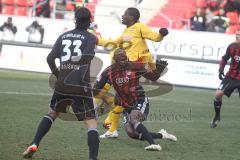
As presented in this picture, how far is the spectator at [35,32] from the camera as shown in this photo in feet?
92.2

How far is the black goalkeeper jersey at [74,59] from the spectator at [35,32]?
1917 centimetres

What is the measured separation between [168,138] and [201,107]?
6.80 meters

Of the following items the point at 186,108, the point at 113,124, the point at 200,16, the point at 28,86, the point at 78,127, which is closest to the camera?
the point at 113,124

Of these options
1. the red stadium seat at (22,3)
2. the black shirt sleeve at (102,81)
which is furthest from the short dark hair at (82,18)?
the red stadium seat at (22,3)

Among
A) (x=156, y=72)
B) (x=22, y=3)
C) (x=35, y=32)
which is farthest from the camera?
(x=22, y=3)

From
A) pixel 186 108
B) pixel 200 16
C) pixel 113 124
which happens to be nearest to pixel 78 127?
pixel 113 124

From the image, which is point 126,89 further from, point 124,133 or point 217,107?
point 217,107

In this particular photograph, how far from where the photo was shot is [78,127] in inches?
508

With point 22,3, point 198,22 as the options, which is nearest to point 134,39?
point 198,22

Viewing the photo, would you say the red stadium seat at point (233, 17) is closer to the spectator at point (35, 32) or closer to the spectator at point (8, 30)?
the spectator at point (35, 32)

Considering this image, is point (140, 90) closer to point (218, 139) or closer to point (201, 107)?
point (218, 139)

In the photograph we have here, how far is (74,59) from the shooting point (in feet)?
29.6

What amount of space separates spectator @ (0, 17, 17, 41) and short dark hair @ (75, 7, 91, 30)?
65.3ft

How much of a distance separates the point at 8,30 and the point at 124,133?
1683 centimetres
